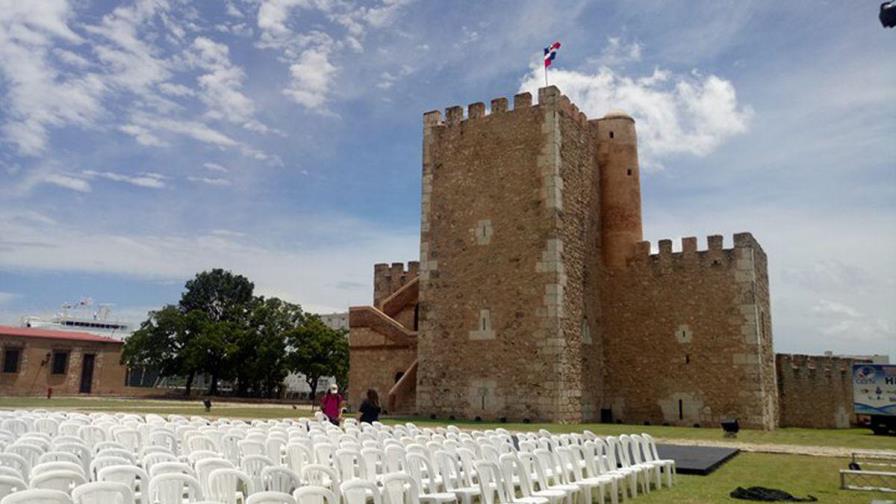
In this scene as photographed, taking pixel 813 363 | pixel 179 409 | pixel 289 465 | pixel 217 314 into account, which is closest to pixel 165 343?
pixel 217 314

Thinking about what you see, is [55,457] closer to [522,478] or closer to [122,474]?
[122,474]

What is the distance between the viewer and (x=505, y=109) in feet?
75.2

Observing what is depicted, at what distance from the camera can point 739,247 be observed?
22328 millimetres

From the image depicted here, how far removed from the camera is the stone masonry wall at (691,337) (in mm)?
21781

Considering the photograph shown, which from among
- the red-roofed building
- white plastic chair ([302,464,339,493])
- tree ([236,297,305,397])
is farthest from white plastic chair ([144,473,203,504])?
the red-roofed building

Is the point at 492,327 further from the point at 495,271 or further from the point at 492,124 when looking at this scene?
the point at 492,124

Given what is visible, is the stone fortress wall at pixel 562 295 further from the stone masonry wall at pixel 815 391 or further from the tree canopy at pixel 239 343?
the tree canopy at pixel 239 343

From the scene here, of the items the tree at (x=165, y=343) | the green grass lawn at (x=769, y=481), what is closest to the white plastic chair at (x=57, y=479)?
the green grass lawn at (x=769, y=481)

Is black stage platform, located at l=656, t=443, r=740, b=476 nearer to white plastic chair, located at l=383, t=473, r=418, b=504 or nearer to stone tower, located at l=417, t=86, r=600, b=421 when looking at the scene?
stone tower, located at l=417, t=86, r=600, b=421

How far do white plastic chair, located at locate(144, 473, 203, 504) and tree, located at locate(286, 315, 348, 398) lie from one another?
121ft

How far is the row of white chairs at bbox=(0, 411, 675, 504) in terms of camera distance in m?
5.10

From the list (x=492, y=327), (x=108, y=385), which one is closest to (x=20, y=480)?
(x=492, y=327)

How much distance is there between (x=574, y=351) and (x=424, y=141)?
30.1 feet

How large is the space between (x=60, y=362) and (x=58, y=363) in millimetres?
137
